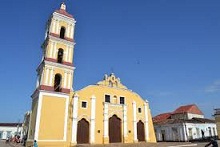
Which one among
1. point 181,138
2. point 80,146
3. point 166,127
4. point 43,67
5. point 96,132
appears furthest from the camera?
point 166,127

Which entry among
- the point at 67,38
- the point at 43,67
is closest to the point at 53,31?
the point at 67,38

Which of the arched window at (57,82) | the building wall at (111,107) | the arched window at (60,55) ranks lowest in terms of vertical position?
the building wall at (111,107)

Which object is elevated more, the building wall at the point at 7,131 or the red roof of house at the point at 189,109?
the red roof of house at the point at 189,109

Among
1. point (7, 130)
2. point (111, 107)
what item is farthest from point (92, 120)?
point (7, 130)

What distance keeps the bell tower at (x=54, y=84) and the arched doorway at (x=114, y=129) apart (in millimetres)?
6803

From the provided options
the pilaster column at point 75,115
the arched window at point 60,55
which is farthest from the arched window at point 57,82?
the pilaster column at point 75,115

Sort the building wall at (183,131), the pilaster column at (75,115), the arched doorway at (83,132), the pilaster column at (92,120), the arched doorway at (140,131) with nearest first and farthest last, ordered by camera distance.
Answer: the pilaster column at (75,115)
the arched doorway at (83,132)
the pilaster column at (92,120)
the arched doorway at (140,131)
the building wall at (183,131)

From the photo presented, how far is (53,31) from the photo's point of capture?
28.3 meters

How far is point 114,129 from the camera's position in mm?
30281

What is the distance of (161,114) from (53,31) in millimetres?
41723

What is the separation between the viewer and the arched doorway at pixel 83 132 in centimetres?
2703

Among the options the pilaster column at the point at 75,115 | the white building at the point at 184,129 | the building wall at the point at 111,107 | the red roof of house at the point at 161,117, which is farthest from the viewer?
the red roof of house at the point at 161,117

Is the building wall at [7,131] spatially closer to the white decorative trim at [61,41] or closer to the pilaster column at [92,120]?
the pilaster column at [92,120]

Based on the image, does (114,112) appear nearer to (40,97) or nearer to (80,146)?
(80,146)
